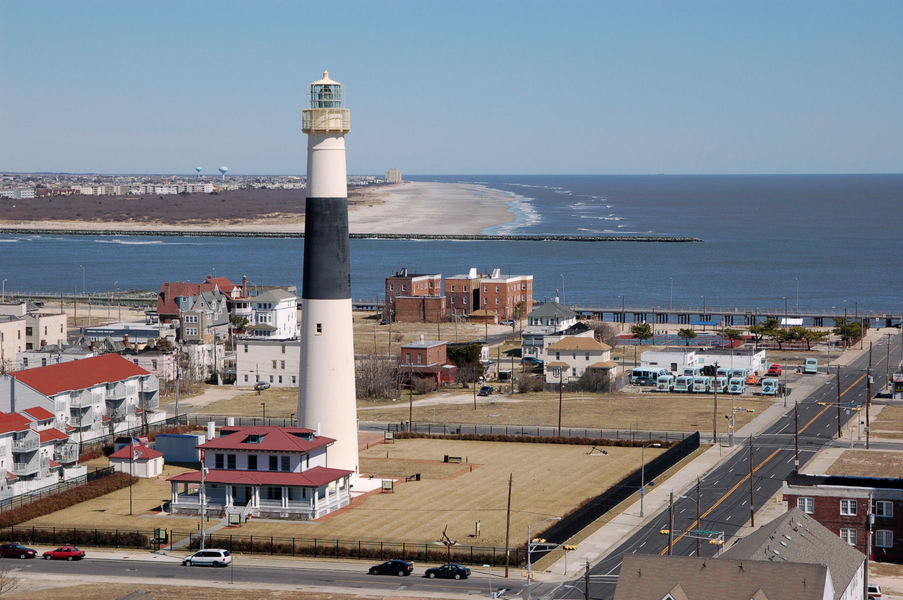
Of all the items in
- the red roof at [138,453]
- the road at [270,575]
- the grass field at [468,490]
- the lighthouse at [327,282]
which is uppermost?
the lighthouse at [327,282]

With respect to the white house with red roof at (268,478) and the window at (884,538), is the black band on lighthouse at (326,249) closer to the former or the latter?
the white house with red roof at (268,478)

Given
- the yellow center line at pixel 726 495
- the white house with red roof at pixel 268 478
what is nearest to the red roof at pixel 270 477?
the white house with red roof at pixel 268 478

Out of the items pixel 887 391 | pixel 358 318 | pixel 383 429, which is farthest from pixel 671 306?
pixel 383 429

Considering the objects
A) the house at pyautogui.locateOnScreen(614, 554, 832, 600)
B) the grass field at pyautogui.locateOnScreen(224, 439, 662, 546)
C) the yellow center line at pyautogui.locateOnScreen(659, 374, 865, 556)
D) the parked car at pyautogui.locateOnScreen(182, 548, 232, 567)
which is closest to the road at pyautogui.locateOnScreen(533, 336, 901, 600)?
the yellow center line at pyautogui.locateOnScreen(659, 374, 865, 556)

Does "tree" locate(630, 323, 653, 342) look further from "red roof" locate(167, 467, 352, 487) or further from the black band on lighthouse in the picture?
the black band on lighthouse

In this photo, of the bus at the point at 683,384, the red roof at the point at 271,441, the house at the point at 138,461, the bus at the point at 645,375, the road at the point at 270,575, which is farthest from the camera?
the bus at the point at 645,375

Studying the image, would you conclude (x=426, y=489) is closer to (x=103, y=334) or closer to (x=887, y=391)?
(x=887, y=391)
